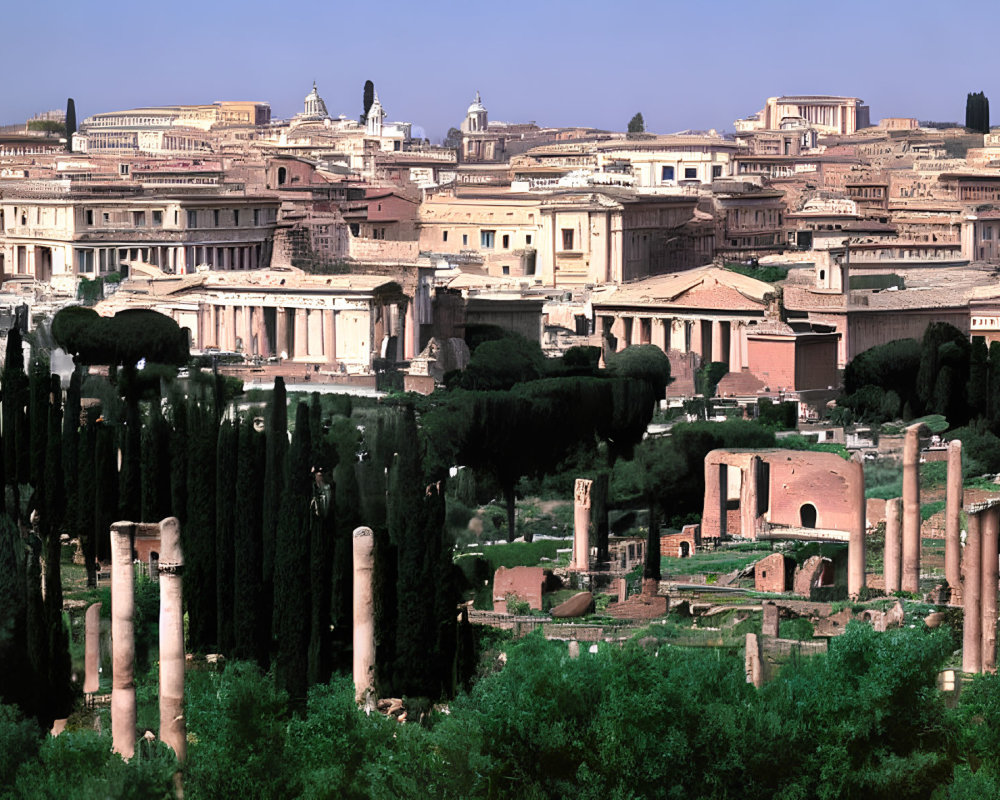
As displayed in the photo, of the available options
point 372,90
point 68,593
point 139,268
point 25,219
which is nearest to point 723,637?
point 68,593

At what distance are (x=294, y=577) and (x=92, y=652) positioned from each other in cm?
151

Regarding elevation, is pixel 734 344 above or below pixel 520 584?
above

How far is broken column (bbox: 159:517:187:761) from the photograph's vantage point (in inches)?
690

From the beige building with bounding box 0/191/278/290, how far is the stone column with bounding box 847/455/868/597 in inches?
1022

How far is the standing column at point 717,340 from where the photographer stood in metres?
41.8

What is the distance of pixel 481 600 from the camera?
23.0 metres

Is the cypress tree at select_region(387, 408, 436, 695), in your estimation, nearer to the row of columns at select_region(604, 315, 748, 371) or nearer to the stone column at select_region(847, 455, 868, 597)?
the stone column at select_region(847, 455, 868, 597)

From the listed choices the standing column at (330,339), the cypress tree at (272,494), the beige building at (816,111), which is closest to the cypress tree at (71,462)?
the cypress tree at (272,494)

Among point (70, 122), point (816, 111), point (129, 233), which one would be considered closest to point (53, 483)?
point (129, 233)

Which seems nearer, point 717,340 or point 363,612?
point 363,612

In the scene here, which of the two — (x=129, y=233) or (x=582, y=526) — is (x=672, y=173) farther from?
(x=582, y=526)

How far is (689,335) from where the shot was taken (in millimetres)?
42906

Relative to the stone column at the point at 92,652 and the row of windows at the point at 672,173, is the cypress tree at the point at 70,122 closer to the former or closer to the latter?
the row of windows at the point at 672,173

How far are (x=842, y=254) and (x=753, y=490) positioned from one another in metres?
15.7
